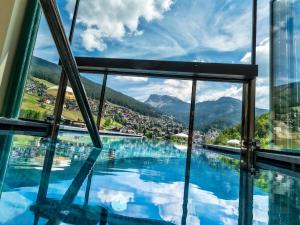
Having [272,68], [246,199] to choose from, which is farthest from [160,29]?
[246,199]

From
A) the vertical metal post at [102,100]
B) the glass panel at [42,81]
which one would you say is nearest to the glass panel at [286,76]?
the vertical metal post at [102,100]

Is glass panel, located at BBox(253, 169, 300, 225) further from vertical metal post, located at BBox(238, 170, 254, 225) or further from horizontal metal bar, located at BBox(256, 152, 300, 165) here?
horizontal metal bar, located at BBox(256, 152, 300, 165)

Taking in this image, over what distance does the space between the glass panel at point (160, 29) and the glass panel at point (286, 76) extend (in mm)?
1249

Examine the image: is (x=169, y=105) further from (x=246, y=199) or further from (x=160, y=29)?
(x=246, y=199)

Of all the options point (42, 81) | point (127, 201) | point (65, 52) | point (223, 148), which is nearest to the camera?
point (127, 201)

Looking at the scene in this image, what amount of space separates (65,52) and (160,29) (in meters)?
4.29

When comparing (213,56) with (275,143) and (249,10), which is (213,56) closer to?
(249,10)

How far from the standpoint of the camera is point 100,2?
235 inches

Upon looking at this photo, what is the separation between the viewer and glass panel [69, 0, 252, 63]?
5734 millimetres

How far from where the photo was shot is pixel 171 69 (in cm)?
509

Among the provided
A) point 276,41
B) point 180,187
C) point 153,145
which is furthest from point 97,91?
point 180,187

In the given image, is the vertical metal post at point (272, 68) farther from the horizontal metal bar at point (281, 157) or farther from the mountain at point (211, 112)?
the mountain at point (211, 112)

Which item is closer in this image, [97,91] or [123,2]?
[97,91]

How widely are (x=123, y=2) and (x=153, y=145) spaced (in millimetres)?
3615
